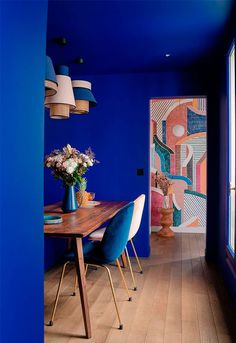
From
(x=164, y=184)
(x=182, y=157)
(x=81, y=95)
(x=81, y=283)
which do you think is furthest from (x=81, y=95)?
(x=182, y=157)

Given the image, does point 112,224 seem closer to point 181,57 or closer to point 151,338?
point 151,338

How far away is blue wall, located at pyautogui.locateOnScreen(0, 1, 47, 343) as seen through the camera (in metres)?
1.24

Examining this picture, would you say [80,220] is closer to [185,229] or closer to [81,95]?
[81,95]

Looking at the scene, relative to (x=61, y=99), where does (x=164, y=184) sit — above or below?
below

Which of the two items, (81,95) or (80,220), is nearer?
(80,220)

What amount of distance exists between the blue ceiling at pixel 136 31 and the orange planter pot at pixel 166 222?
239 centimetres

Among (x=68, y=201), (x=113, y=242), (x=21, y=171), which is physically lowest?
(x=113, y=242)

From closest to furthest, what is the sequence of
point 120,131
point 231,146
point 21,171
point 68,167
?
point 21,171, point 68,167, point 231,146, point 120,131

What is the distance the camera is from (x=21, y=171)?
1362 millimetres

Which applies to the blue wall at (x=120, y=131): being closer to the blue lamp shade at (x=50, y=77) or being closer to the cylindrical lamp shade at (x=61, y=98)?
the cylindrical lamp shade at (x=61, y=98)

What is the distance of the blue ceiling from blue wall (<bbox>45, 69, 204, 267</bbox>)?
0.79 ft

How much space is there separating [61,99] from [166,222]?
11.5ft

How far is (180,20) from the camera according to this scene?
2957mm

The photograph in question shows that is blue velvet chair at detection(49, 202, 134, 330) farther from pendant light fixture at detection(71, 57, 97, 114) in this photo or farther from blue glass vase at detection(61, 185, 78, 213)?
pendant light fixture at detection(71, 57, 97, 114)
